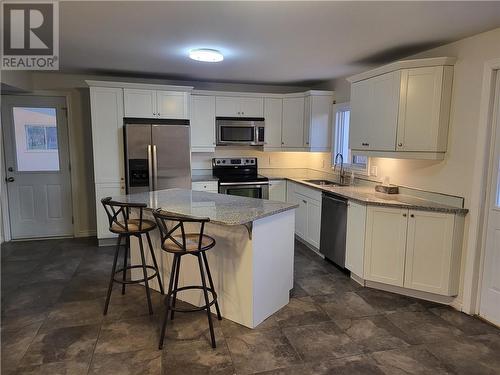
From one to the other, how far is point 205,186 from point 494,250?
3.47 m

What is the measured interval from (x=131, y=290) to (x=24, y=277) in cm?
130

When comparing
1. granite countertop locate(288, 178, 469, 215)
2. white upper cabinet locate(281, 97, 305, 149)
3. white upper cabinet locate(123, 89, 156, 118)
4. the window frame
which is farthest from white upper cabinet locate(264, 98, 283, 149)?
white upper cabinet locate(123, 89, 156, 118)

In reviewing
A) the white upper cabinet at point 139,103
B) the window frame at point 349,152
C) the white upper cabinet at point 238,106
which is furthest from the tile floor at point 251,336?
the white upper cabinet at point 238,106

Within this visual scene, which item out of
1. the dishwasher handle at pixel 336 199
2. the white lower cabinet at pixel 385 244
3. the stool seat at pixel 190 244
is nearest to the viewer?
the stool seat at pixel 190 244

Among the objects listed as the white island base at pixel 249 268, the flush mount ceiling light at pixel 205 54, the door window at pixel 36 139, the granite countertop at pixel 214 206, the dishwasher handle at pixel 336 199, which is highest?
the flush mount ceiling light at pixel 205 54

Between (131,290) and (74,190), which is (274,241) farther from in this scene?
(74,190)

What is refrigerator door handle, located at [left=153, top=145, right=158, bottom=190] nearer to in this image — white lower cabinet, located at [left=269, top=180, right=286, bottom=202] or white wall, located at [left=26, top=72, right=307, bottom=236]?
white wall, located at [left=26, top=72, right=307, bottom=236]

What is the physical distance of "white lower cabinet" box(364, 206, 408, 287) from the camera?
10.5 feet

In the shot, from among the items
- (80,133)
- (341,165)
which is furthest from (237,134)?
(80,133)

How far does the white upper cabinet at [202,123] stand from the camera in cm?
510

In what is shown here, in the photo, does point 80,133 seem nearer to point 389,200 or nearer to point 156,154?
point 156,154

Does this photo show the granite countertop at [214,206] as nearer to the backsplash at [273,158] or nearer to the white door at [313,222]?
the white door at [313,222]

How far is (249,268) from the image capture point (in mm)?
2598

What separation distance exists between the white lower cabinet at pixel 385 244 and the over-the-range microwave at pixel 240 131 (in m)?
2.49
